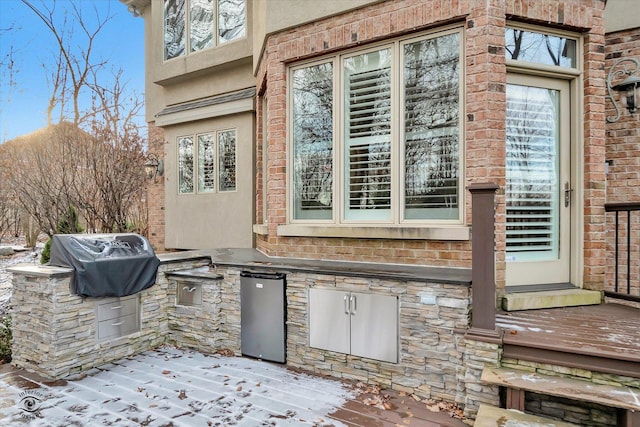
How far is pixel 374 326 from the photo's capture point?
143 inches

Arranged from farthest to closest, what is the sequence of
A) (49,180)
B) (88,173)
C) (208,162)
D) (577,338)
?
(208,162)
(49,180)
(88,173)
(577,338)

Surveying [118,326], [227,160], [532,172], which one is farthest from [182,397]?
[227,160]

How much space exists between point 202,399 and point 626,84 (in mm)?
5583

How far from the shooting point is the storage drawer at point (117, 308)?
421 cm

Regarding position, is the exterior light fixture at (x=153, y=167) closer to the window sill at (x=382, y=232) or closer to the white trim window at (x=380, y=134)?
the white trim window at (x=380, y=134)

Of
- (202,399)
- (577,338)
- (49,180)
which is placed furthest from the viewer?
(49,180)

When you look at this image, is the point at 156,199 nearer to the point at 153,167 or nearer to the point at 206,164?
the point at 153,167

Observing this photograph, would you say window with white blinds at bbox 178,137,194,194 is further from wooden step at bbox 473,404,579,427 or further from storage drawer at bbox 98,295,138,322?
wooden step at bbox 473,404,579,427

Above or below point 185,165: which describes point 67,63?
above

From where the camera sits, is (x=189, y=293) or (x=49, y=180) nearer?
(x=189, y=293)

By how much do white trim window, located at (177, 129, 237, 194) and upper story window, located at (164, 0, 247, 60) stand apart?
188cm

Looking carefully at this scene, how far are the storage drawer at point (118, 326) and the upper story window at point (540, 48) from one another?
5.19 metres

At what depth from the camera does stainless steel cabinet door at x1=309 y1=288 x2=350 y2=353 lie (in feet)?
12.4

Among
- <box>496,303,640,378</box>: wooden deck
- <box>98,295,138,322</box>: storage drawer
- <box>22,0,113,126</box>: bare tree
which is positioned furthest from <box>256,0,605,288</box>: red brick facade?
<box>22,0,113,126</box>: bare tree
